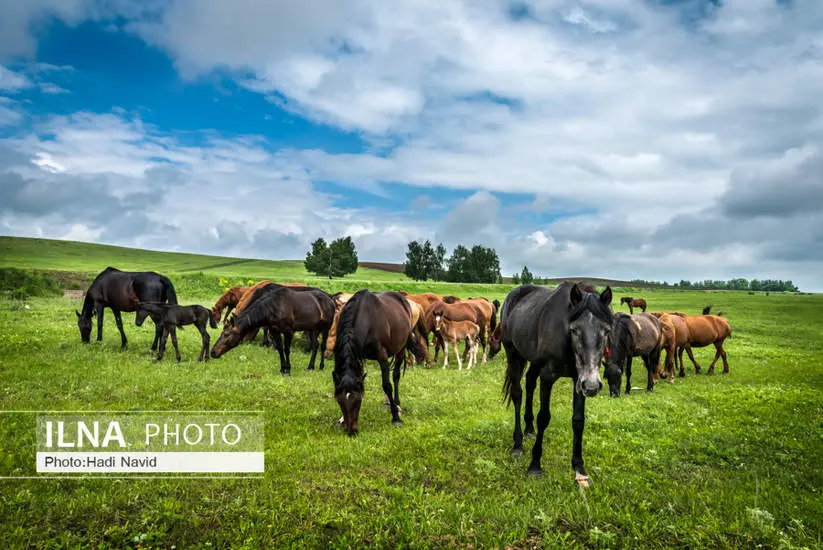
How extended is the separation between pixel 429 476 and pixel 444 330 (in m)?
11.7

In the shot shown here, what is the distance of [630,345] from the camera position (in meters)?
14.4

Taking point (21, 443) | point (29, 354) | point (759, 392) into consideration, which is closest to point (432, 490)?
point (21, 443)

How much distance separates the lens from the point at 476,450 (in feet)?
24.8

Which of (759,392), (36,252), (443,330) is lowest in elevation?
(759,392)

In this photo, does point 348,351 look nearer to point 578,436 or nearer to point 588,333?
point 578,436

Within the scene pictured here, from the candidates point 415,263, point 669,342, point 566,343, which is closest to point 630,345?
point 669,342

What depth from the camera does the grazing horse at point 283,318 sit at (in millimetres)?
13969

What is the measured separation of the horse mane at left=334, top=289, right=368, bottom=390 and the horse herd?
2 centimetres

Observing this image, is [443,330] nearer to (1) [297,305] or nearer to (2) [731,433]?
(1) [297,305]

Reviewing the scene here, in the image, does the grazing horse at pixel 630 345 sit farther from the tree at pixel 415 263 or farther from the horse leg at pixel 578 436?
the tree at pixel 415 263

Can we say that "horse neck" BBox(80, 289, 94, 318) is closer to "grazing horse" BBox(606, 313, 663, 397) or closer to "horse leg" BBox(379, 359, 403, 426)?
"horse leg" BBox(379, 359, 403, 426)

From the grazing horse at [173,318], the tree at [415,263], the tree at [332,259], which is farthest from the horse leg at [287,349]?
the tree at [415,263]

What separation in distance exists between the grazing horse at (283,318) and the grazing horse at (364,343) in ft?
17.1

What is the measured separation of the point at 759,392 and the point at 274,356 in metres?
16.4
